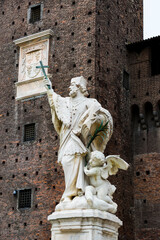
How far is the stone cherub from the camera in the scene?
6.44m

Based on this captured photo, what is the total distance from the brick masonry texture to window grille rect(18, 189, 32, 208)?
16 centimetres

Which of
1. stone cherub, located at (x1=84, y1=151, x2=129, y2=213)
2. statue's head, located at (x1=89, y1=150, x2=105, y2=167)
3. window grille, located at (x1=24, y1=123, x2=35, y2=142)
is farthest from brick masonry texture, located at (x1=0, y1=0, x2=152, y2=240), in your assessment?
statue's head, located at (x1=89, y1=150, x2=105, y2=167)

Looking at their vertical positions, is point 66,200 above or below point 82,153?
below

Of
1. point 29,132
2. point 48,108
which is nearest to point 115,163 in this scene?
point 48,108

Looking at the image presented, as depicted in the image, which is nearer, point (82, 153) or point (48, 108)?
point (82, 153)

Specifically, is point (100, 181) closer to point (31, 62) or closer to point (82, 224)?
point (82, 224)

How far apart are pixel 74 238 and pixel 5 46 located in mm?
11640

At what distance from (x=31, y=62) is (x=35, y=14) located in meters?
1.89

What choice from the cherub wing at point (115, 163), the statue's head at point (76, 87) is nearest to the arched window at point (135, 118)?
the statue's head at point (76, 87)

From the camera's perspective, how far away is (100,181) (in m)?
6.68

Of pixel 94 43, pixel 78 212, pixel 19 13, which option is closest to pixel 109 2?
pixel 94 43

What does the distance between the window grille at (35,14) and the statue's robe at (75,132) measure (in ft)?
31.7

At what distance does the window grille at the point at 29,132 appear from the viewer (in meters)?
15.2

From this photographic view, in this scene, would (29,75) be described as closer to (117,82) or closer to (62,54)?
(62,54)
